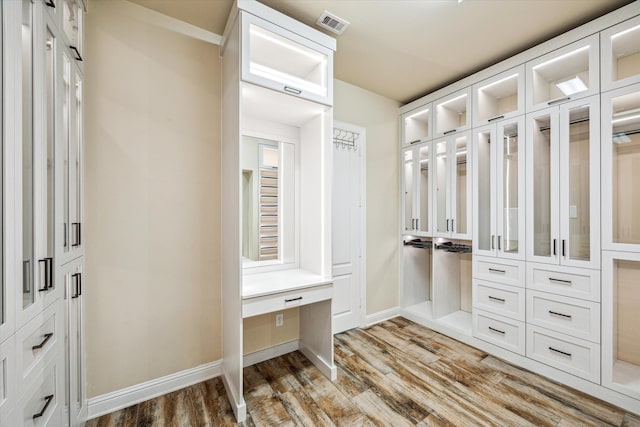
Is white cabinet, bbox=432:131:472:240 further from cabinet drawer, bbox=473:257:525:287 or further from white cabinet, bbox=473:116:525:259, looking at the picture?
cabinet drawer, bbox=473:257:525:287

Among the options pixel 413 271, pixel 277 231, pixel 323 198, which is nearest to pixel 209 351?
pixel 277 231

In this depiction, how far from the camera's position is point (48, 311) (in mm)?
1246

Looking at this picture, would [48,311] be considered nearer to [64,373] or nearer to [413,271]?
[64,373]

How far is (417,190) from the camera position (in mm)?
3434

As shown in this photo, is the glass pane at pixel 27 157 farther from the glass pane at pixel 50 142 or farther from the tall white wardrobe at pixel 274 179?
the tall white wardrobe at pixel 274 179

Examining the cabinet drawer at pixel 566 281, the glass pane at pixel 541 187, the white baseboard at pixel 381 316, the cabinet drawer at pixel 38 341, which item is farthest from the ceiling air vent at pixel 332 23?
the white baseboard at pixel 381 316

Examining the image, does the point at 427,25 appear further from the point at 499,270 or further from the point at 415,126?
the point at 499,270

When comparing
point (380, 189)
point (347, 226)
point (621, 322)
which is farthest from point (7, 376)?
point (621, 322)

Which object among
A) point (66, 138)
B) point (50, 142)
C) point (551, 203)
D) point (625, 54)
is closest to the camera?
point (50, 142)

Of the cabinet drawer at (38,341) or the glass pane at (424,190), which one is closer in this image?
the cabinet drawer at (38,341)

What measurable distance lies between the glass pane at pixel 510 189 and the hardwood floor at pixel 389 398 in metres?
1.16

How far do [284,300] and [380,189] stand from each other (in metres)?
2.05

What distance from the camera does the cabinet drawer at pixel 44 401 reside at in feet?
→ 3.47

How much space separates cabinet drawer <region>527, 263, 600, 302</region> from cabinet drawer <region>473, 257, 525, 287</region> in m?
0.08
